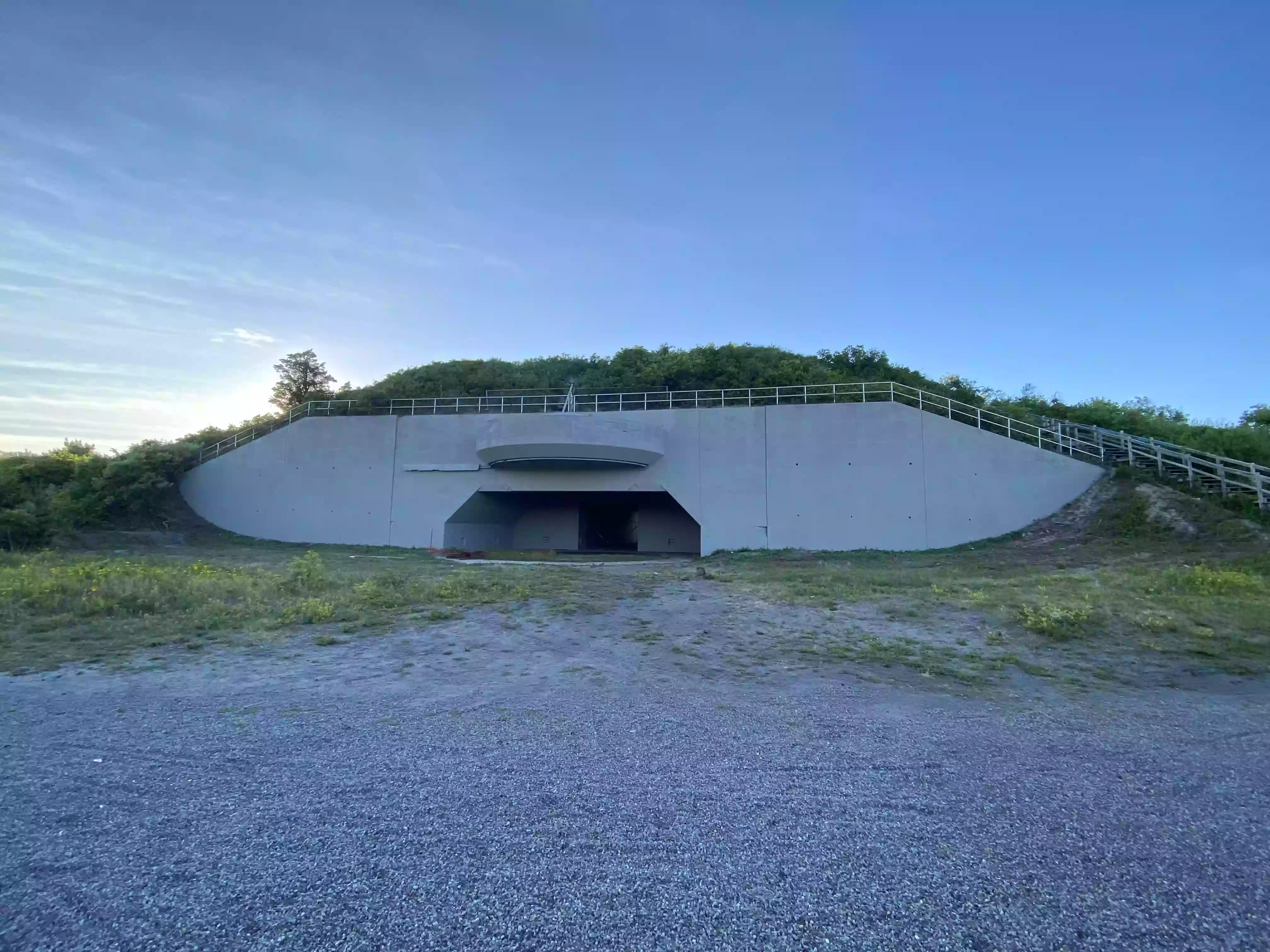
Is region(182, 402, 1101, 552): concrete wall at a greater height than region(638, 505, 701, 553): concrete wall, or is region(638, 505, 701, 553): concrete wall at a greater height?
region(182, 402, 1101, 552): concrete wall

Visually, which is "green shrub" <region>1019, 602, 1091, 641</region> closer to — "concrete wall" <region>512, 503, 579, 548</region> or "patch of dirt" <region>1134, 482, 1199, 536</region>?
"patch of dirt" <region>1134, 482, 1199, 536</region>

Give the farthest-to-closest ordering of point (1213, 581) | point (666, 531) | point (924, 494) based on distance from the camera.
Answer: point (666, 531), point (924, 494), point (1213, 581)

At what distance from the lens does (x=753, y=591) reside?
1523 centimetres

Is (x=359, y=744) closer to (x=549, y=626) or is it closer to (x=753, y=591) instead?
(x=549, y=626)

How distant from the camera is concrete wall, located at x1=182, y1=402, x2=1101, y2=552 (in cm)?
2484

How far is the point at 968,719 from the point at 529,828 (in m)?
4.46

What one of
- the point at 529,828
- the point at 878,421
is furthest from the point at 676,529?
the point at 529,828

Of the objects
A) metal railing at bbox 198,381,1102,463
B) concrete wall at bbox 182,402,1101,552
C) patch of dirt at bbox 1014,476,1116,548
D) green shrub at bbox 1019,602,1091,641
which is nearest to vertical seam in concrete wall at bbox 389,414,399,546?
concrete wall at bbox 182,402,1101,552

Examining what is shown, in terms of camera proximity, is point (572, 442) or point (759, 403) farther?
point (759, 403)

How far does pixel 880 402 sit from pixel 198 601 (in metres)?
22.7

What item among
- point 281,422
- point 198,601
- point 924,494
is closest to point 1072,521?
point 924,494

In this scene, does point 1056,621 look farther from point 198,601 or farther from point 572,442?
point 572,442

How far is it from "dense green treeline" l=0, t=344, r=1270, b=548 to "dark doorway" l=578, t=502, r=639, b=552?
21.9ft

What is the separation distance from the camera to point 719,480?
92.6ft
